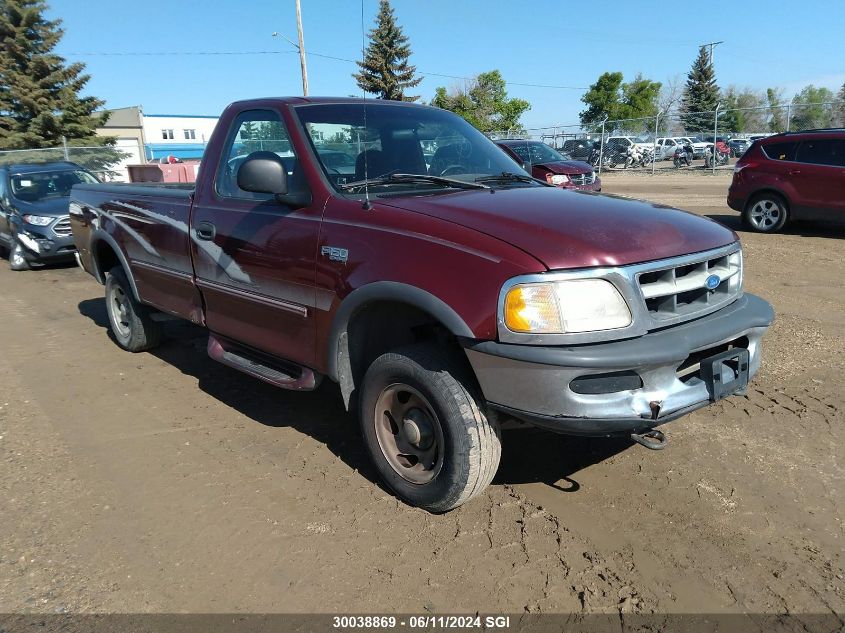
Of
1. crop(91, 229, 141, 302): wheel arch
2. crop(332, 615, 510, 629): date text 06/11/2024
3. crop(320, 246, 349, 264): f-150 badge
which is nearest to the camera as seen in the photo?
crop(332, 615, 510, 629): date text 06/11/2024

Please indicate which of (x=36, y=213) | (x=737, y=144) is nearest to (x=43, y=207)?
(x=36, y=213)

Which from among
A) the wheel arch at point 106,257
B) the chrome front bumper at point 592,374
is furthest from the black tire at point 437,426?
the wheel arch at point 106,257

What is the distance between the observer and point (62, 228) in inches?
430

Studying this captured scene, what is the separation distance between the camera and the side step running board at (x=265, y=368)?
3764 millimetres

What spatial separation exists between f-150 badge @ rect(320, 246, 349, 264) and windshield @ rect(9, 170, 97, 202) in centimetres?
1003

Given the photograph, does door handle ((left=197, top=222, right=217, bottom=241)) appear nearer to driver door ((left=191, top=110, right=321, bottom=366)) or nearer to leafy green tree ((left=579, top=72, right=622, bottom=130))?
driver door ((left=191, top=110, right=321, bottom=366))

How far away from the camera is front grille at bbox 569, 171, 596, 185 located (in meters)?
15.2

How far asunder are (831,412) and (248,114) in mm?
4208

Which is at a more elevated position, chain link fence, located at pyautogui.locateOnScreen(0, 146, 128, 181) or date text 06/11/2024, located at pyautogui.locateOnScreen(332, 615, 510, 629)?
chain link fence, located at pyautogui.locateOnScreen(0, 146, 128, 181)

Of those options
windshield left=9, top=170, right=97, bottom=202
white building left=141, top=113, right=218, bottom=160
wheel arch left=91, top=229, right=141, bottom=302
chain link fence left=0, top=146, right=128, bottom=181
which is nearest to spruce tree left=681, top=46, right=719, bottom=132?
white building left=141, top=113, right=218, bottom=160

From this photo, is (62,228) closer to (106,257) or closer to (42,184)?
(42,184)

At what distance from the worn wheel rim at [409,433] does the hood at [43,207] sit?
9.63 metres

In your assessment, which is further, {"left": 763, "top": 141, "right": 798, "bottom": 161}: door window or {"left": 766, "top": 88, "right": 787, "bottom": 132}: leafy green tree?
{"left": 766, "top": 88, "right": 787, "bottom": 132}: leafy green tree

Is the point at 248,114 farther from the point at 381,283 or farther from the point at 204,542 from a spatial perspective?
the point at 204,542
